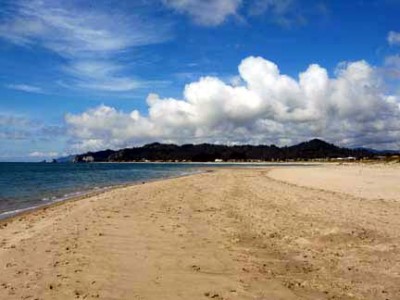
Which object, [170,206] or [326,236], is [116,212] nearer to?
[170,206]

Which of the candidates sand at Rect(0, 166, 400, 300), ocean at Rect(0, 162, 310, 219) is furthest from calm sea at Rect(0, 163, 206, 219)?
sand at Rect(0, 166, 400, 300)

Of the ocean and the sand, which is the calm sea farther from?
the sand

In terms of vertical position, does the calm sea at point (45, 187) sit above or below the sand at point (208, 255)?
below

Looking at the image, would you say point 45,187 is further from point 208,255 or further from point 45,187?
point 208,255

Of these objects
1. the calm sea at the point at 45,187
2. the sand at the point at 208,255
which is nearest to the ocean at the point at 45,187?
the calm sea at the point at 45,187

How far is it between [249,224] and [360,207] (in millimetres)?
6916

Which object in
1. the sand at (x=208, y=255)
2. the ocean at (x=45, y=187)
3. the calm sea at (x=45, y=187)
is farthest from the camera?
the calm sea at (x=45, y=187)

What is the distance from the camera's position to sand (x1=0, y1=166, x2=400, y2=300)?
9.50 metres

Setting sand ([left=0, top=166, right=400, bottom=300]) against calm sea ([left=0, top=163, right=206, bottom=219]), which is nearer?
→ sand ([left=0, top=166, right=400, bottom=300])

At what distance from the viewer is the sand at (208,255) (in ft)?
31.2

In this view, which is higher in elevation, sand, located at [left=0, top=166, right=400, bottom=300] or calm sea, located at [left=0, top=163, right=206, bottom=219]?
sand, located at [left=0, top=166, right=400, bottom=300]

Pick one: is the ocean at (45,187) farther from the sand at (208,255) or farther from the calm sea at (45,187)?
the sand at (208,255)

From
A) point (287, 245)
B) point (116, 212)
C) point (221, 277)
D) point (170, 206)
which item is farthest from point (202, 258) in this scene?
point (170, 206)

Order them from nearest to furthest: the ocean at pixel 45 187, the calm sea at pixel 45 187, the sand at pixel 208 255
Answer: the sand at pixel 208 255 < the ocean at pixel 45 187 < the calm sea at pixel 45 187
